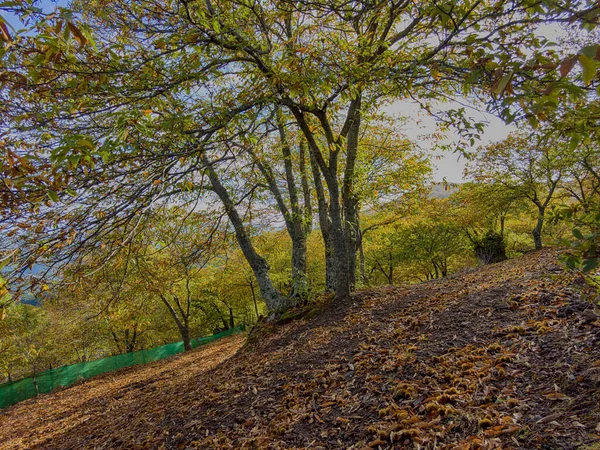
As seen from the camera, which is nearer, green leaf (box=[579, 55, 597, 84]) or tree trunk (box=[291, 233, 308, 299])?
green leaf (box=[579, 55, 597, 84])

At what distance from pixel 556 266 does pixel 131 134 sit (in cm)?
580

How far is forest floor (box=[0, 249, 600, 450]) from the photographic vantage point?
206cm

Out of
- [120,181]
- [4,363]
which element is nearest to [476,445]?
[120,181]

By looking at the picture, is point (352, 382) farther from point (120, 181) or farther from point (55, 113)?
point (55, 113)

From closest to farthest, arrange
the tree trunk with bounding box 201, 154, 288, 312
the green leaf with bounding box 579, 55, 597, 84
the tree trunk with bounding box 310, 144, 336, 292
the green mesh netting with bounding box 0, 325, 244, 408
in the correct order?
1. the green leaf with bounding box 579, 55, 597, 84
2. the tree trunk with bounding box 310, 144, 336, 292
3. the tree trunk with bounding box 201, 154, 288, 312
4. the green mesh netting with bounding box 0, 325, 244, 408

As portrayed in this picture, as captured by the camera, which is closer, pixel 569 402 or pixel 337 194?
pixel 569 402

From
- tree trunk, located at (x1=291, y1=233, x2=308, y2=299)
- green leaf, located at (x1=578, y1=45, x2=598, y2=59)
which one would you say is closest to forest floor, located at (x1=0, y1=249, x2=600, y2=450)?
tree trunk, located at (x1=291, y1=233, x2=308, y2=299)

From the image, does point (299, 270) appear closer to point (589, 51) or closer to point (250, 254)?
point (250, 254)

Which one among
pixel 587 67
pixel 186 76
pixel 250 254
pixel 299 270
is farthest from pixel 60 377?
pixel 587 67

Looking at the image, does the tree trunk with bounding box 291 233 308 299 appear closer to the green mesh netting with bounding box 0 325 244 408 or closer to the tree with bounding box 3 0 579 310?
the tree with bounding box 3 0 579 310

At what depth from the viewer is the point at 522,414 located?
203 centimetres

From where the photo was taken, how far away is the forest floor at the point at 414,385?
6.75ft

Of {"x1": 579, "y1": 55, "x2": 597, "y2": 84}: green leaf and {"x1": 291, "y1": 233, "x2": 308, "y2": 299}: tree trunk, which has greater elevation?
{"x1": 579, "y1": 55, "x2": 597, "y2": 84}: green leaf

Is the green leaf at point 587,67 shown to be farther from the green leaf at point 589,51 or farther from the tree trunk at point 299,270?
the tree trunk at point 299,270
